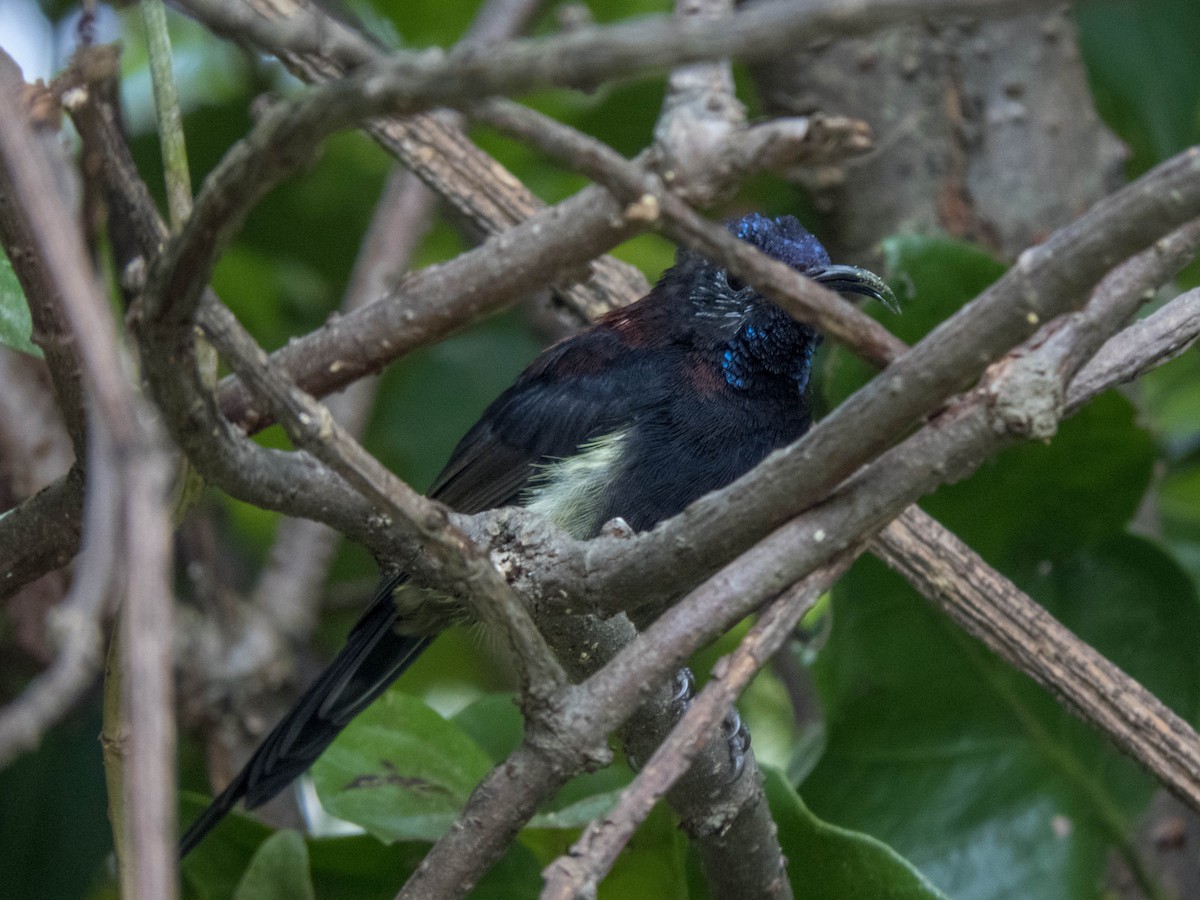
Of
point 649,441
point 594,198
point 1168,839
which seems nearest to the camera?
point 594,198

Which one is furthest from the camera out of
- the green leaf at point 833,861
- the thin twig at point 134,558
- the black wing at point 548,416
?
the black wing at point 548,416

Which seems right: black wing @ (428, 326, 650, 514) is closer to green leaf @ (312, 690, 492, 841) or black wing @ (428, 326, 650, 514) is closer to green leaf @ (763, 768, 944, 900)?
green leaf @ (312, 690, 492, 841)

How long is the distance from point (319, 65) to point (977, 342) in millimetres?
1978

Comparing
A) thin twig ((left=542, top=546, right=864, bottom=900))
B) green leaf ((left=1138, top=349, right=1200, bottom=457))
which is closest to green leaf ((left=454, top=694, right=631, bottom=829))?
thin twig ((left=542, top=546, right=864, bottom=900))

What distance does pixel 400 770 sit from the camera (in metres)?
2.67

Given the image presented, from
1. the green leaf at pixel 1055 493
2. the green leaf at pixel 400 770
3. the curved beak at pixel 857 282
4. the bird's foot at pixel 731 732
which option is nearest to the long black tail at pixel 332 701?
the green leaf at pixel 400 770

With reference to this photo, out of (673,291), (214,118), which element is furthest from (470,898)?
(214,118)

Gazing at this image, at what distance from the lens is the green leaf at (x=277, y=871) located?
2.37 m

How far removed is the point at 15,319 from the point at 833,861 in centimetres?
159

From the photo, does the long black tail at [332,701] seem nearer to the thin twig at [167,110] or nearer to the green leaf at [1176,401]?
the thin twig at [167,110]

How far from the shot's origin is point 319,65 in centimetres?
293

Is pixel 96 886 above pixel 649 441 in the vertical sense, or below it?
below

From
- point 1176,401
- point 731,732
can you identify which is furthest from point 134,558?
point 1176,401

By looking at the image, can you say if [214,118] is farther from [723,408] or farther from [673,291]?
[723,408]
